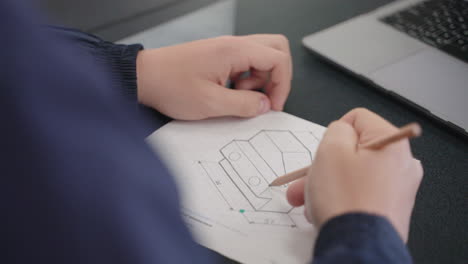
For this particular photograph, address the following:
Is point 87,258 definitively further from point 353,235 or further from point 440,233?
point 440,233

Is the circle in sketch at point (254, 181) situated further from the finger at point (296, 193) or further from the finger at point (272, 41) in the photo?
the finger at point (272, 41)

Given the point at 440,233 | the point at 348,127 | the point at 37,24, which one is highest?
the point at 37,24

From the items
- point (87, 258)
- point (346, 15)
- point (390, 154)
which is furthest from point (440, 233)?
point (346, 15)

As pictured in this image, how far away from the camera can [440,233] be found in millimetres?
448

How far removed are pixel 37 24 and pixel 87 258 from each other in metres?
0.12

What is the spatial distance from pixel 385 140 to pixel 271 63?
0.87ft

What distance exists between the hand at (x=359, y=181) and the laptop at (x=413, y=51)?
22 centimetres

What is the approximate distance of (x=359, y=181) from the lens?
37 cm

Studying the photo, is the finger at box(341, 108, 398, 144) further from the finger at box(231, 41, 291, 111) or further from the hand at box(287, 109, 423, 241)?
the finger at box(231, 41, 291, 111)

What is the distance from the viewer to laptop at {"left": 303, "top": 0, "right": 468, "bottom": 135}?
0.59 meters

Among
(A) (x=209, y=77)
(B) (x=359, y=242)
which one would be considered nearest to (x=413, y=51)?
(A) (x=209, y=77)

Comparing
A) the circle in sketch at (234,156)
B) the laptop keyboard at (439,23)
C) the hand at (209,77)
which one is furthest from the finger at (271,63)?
the laptop keyboard at (439,23)

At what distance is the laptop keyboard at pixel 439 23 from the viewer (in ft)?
2.21

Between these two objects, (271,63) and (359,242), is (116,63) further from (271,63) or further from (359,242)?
(359,242)
